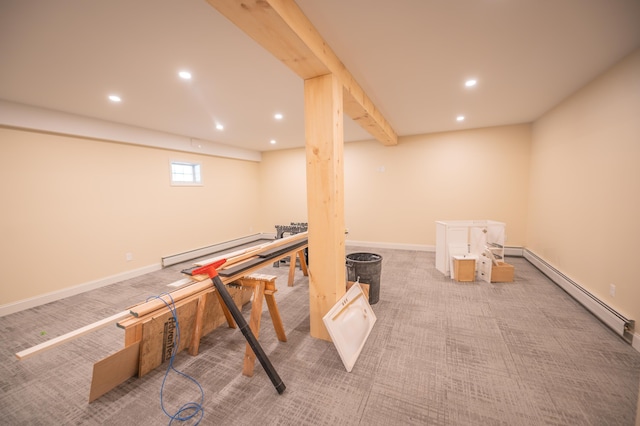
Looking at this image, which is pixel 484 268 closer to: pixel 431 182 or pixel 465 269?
pixel 465 269

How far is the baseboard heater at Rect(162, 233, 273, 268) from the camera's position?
4656 mm

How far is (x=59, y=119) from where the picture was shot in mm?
3158

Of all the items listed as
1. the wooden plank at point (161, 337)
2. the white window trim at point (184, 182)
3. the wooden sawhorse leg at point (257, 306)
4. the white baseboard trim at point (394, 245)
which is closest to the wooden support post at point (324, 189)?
the wooden sawhorse leg at point (257, 306)

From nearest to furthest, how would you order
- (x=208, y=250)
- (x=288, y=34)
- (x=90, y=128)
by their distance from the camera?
(x=288, y=34)
(x=90, y=128)
(x=208, y=250)

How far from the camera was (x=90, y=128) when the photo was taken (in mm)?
3465

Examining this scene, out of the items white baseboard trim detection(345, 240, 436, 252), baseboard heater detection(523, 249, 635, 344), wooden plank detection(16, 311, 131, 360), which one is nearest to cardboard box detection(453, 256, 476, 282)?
baseboard heater detection(523, 249, 635, 344)

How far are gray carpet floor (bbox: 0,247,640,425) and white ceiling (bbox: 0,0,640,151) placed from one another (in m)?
2.57

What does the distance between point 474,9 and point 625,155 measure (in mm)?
2104

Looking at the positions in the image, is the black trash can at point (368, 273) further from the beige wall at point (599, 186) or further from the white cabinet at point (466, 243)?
the beige wall at point (599, 186)

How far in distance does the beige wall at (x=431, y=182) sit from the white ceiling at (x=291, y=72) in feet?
4.48

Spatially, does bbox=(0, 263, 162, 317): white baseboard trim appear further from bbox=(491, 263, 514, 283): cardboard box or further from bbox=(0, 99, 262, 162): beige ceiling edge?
bbox=(491, 263, 514, 283): cardboard box

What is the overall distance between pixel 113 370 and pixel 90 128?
3529 millimetres

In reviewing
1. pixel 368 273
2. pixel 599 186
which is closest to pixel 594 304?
pixel 599 186

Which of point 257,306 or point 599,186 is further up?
point 599,186
